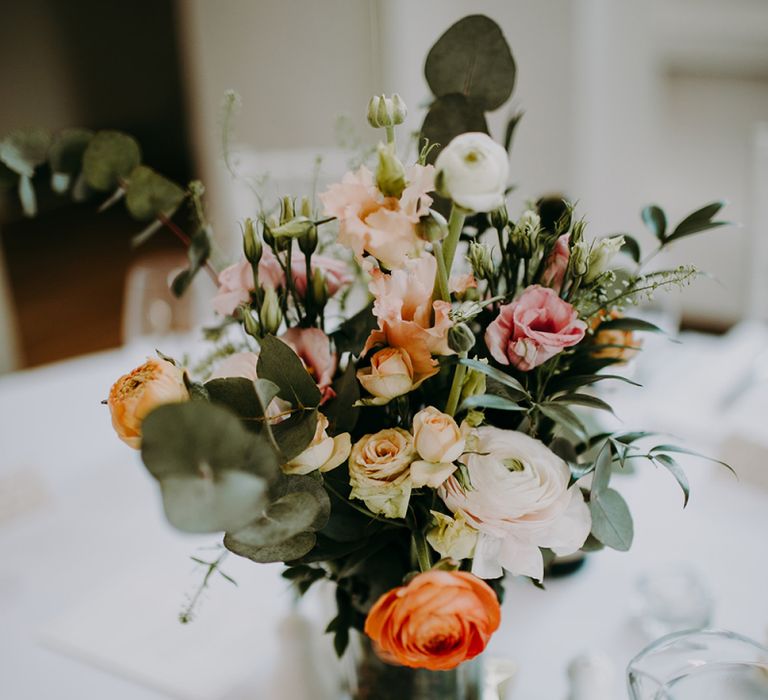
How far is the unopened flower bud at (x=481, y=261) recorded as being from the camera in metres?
0.55

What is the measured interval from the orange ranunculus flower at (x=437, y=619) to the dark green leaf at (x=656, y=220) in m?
0.37

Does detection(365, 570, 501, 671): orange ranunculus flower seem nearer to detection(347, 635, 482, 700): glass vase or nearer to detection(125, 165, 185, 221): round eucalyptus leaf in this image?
detection(347, 635, 482, 700): glass vase

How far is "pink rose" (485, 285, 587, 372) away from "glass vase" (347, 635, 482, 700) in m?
0.28

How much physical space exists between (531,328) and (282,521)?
203mm

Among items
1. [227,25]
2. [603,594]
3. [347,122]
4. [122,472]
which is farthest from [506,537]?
[227,25]

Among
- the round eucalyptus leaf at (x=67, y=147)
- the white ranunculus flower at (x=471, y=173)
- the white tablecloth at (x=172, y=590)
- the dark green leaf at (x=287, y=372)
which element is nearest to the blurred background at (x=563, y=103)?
the white tablecloth at (x=172, y=590)

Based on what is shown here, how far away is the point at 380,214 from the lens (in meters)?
0.44

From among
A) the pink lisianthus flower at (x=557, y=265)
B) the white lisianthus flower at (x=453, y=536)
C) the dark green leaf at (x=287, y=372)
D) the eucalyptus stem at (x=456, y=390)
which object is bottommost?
the white lisianthus flower at (x=453, y=536)

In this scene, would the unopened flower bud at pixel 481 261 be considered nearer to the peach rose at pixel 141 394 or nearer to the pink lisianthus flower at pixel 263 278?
the pink lisianthus flower at pixel 263 278

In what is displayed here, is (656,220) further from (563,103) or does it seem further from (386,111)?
(563,103)

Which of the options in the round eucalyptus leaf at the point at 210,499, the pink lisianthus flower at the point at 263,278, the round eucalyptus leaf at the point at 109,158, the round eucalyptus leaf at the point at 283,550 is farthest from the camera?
the round eucalyptus leaf at the point at 109,158

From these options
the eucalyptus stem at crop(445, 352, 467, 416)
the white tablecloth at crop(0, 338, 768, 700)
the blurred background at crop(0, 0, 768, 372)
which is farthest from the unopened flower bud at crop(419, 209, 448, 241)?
the blurred background at crop(0, 0, 768, 372)

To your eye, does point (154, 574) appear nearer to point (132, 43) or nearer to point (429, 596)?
point (429, 596)

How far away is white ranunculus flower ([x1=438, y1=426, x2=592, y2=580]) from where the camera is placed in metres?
0.48
